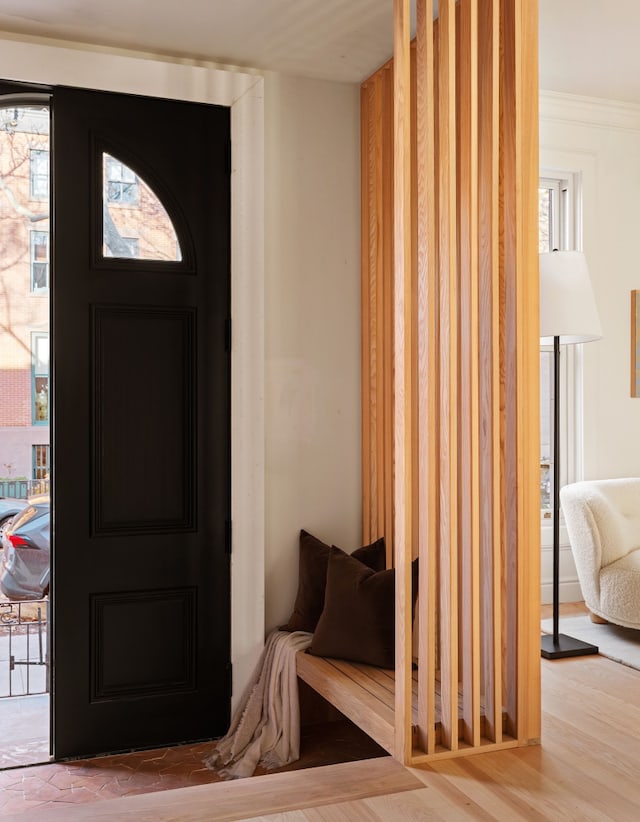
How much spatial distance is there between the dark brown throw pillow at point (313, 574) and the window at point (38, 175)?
3356 millimetres

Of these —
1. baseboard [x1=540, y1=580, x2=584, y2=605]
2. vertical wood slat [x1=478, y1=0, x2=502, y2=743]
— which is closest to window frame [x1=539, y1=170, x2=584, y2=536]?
baseboard [x1=540, y1=580, x2=584, y2=605]

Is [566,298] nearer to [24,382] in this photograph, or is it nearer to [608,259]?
[608,259]

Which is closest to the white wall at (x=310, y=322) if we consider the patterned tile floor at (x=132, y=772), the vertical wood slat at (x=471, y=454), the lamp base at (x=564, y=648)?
the patterned tile floor at (x=132, y=772)

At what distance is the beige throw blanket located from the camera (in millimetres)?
3051

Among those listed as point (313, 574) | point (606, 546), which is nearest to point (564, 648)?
point (606, 546)

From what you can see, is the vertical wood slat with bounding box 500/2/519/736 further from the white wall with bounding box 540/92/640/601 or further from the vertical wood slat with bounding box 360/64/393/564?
the white wall with bounding box 540/92/640/601

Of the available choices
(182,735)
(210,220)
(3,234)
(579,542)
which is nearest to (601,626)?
(579,542)

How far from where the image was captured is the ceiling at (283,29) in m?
2.89

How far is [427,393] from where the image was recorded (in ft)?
7.50

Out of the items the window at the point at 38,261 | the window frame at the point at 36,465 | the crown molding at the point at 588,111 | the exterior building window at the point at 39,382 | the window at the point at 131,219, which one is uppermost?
the crown molding at the point at 588,111

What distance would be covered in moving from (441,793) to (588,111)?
3.47m

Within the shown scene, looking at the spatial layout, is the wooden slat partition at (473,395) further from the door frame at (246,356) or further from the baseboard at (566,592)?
the baseboard at (566,592)

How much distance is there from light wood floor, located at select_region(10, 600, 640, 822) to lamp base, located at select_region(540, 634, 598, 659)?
2.78ft

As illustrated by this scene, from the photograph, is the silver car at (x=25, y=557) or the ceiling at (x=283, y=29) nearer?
the ceiling at (x=283, y=29)
